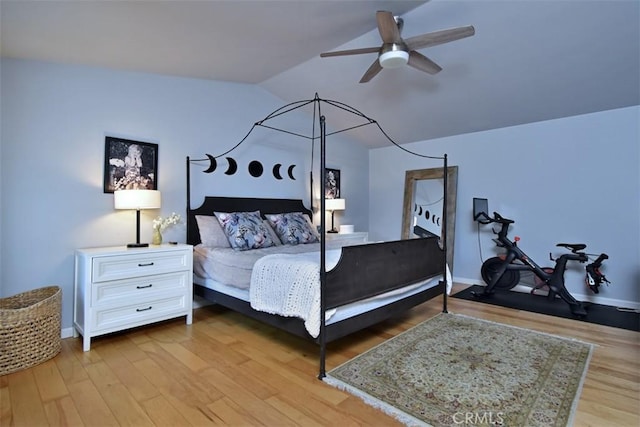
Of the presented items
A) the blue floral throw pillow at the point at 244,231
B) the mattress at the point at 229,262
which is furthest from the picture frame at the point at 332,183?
the mattress at the point at 229,262

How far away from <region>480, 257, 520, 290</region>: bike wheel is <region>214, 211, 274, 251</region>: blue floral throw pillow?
10.0 feet

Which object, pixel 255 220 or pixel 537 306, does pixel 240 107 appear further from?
pixel 537 306

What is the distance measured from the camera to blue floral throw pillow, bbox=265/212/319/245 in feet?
12.6

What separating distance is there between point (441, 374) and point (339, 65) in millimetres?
3232

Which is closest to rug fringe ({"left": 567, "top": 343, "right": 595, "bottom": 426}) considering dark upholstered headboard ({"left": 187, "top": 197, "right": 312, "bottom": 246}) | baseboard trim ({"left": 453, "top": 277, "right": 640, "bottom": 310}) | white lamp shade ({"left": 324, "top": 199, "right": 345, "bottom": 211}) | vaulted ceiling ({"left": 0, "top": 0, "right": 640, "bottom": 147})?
baseboard trim ({"left": 453, "top": 277, "right": 640, "bottom": 310})

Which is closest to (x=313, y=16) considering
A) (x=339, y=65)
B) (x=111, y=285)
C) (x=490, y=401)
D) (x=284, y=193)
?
(x=339, y=65)

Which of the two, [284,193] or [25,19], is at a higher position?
[25,19]

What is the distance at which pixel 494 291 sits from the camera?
173 inches

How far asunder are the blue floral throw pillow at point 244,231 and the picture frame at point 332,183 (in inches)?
75.0

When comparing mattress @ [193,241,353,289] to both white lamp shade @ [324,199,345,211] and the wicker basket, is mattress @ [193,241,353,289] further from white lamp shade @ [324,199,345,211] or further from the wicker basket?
white lamp shade @ [324,199,345,211]

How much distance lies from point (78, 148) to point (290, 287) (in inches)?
92.4

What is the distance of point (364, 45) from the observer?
3207 mm

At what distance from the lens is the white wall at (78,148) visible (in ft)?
8.52

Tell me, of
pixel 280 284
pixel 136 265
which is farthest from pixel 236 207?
pixel 280 284
